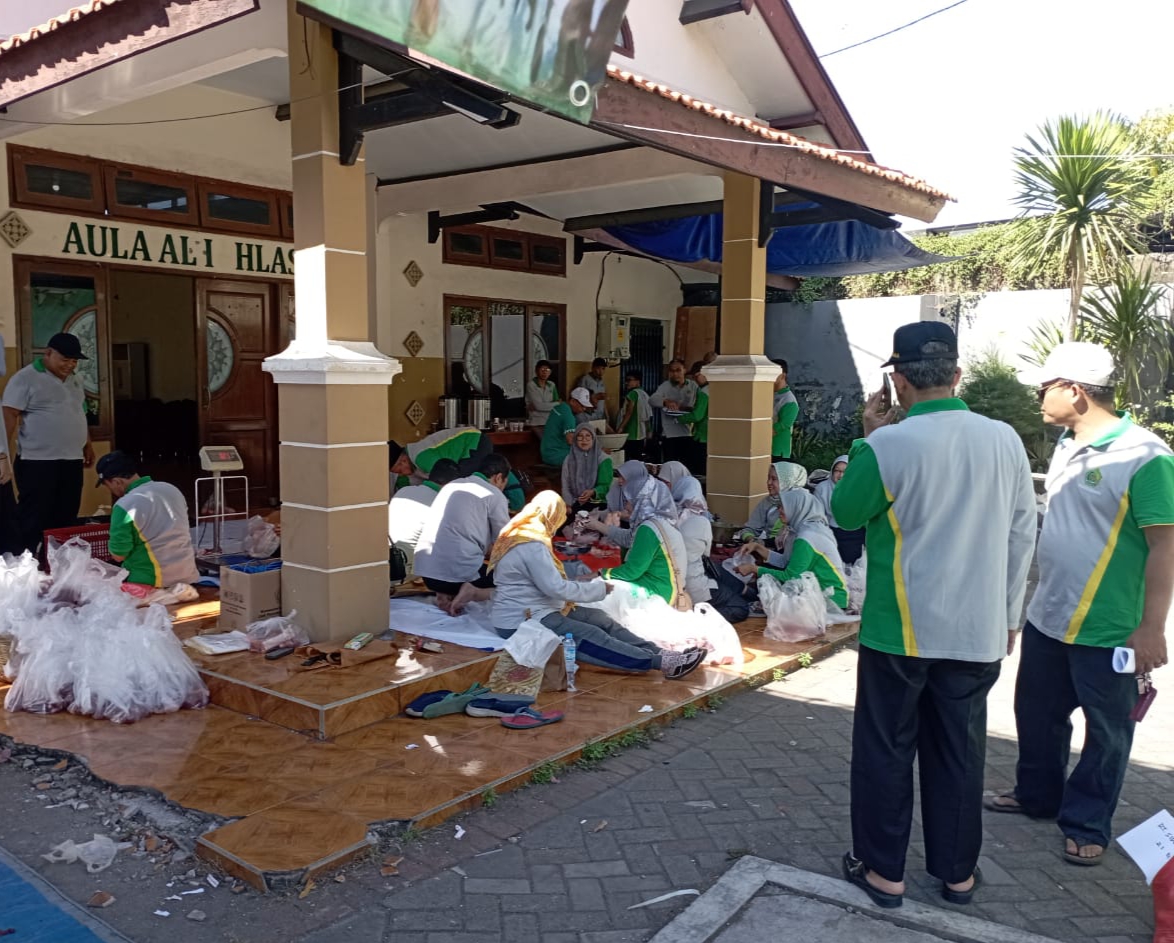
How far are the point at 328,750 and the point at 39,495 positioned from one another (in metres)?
3.94

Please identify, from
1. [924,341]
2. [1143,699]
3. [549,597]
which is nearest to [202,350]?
[549,597]

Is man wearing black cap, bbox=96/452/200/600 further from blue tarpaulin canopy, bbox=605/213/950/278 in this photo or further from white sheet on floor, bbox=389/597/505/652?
blue tarpaulin canopy, bbox=605/213/950/278

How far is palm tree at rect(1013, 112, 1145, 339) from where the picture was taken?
11016mm

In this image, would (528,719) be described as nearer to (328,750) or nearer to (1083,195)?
(328,750)

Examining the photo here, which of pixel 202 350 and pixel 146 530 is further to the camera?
pixel 202 350

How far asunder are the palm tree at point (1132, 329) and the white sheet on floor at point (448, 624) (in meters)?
8.45

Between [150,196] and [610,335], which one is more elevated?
[150,196]

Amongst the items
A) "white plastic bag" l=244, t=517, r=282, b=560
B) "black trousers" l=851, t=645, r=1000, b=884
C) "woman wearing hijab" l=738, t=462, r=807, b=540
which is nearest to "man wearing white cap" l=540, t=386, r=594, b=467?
"woman wearing hijab" l=738, t=462, r=807, b=540

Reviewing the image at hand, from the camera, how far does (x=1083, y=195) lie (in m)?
11.1

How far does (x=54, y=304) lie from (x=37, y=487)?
1.63 metres

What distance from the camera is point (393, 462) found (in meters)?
8.23

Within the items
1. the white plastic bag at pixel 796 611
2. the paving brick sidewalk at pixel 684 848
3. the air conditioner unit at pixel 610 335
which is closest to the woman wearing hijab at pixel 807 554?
the white plastic bag at pixel 796 611

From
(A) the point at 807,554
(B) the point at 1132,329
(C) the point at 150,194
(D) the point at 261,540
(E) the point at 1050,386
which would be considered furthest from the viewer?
(B) the point at 1132,329

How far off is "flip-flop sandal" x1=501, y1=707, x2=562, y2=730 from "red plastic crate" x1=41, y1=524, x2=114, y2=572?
319 cm
